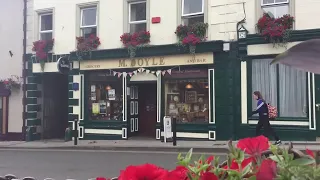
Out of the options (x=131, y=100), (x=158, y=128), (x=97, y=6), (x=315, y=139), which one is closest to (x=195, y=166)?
(x=315, y=139)

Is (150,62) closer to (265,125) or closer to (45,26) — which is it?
(265,125)

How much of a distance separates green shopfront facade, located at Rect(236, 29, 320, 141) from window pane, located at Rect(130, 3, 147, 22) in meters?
4.23

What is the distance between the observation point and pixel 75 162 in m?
10.9

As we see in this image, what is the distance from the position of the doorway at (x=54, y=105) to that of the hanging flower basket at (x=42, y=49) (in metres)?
0.91

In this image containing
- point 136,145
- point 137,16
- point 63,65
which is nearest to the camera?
point 136,145

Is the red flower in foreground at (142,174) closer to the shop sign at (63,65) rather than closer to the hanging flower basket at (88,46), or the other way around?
the hanging flower basket at (88,46)

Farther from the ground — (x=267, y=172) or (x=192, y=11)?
(x=192, y=11)

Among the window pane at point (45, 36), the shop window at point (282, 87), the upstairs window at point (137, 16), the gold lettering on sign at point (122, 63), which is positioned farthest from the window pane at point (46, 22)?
the shop window at point (282, 87)

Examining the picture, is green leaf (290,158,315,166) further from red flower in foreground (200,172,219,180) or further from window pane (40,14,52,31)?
window pane (40,14,52,31)

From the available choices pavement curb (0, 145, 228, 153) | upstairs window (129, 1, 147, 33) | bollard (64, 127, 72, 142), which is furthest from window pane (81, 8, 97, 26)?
pavement curb (0, 145, 228, 153)

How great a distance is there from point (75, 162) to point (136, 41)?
5.70 m

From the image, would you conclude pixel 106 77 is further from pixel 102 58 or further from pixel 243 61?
pixel 243 61

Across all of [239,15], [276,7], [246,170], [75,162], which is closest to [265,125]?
[239,15]

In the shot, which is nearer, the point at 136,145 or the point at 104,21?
the point at 136,145
